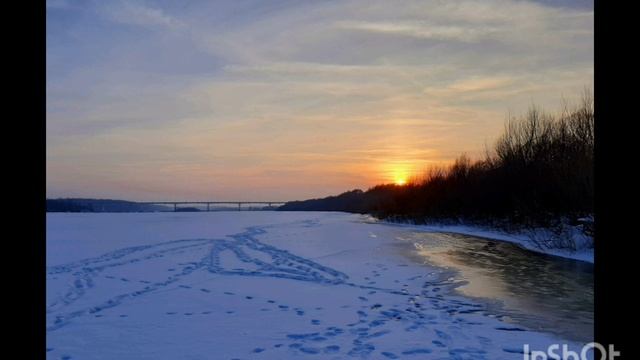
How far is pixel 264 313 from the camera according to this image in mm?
8609

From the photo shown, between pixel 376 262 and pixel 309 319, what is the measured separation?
8396mm

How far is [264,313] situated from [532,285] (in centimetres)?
661

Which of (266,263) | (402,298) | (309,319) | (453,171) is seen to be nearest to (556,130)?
(453,171)

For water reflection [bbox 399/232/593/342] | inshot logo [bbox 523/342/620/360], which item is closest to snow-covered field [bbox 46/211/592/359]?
inshot logo [bbox 523/342/620/360]

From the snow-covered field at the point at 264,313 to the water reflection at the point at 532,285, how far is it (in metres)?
0.64

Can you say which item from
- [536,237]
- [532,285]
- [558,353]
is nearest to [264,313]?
[558,353]

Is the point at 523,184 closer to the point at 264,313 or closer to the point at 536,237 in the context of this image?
the point at 536,237

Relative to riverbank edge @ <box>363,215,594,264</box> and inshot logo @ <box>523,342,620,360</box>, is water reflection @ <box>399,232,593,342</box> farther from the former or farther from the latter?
riverbank edge @ <box>363,215,594,264</box>

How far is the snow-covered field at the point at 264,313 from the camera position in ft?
21.1

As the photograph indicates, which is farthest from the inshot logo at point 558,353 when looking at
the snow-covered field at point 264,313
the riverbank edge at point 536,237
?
the riverbank edge at point 536,237

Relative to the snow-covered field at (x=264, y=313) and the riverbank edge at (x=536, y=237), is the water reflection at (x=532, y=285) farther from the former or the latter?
the riverbank edge at (x=536, y=237)

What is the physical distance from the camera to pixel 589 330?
748cm
